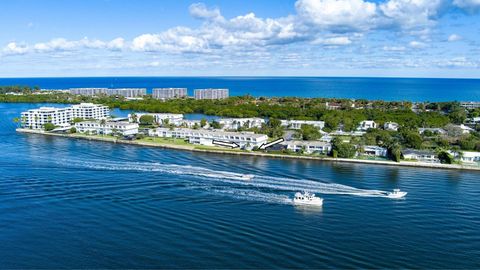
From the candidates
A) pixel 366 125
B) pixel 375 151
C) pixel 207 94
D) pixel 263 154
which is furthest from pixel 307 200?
pixel 207 94

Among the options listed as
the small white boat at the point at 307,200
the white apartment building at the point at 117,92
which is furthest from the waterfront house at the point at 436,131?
the white apartment building at the point at 117,92

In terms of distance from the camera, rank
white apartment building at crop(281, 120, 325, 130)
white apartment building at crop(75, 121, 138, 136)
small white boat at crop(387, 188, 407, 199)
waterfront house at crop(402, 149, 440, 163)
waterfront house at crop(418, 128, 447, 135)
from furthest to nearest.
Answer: white apartment building at crop(281, 120, 325, 130), white apartment building at crop(75, 121, 138, 136), waterfront house at crop(418, 128, 447, 135), waterfront house at crop(402, 149, 440, 163), small white boat at crop(387, 188, 407, 199)

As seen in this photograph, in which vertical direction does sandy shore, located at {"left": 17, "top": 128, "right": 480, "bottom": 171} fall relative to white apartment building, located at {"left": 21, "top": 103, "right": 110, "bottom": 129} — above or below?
below

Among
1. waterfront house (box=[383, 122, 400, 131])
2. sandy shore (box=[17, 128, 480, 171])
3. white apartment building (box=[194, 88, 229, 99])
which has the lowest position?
sandy shore (box=[17, 128, 480, 171])

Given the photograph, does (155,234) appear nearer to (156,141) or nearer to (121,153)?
(121,153)

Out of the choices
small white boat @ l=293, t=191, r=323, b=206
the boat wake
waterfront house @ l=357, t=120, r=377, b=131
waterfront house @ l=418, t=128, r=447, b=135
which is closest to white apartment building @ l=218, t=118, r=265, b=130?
waterfront house @ l=357, t=120, r=377, b=131

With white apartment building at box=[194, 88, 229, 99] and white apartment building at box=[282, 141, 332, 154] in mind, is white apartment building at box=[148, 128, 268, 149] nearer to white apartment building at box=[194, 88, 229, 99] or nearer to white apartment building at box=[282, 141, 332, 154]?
white apartment building at box=[282, 141, 332, 154]

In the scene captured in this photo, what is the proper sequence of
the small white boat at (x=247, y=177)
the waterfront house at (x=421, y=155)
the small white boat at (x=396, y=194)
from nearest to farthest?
the small white boat at (x=396, y=194) → the small white boat at (x=247, y=177) → the waterfront house at (x=421, y=155)

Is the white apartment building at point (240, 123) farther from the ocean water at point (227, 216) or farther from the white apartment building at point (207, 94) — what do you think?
the white apartment building at point (207, 94)
